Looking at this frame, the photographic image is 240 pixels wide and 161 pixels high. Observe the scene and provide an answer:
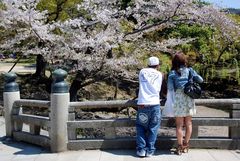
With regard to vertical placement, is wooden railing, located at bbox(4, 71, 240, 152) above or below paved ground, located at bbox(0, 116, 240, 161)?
above

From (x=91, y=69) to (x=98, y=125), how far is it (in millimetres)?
4900

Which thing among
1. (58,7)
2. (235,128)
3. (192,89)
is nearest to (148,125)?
(192,89)

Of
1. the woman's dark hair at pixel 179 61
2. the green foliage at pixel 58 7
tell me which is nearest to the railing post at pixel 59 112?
the woman's dark hair at pixel 179 61

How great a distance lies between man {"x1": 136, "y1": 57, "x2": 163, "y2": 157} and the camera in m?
7.24

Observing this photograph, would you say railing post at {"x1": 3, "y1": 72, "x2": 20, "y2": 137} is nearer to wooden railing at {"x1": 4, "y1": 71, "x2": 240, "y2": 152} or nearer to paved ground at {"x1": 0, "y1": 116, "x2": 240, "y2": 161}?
paved ground at {"x1": 0, "y1": 116, "x2": 240, "y2": 161}

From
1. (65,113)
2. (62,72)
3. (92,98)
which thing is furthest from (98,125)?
(92,98)

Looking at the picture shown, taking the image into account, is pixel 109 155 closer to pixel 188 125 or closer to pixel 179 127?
pixel 179 127

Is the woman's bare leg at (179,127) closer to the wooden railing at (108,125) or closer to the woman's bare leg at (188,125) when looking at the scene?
the woman's bare leg at (188,125)

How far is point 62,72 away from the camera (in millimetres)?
7793

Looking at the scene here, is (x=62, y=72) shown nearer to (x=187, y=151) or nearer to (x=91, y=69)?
(x=187, y=151)

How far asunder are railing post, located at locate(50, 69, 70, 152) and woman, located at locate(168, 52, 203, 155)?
1951mm

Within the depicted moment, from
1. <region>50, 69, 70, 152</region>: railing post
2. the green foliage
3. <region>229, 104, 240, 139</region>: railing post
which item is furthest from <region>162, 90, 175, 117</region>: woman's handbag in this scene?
the green foliage

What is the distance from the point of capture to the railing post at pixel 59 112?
7711mm

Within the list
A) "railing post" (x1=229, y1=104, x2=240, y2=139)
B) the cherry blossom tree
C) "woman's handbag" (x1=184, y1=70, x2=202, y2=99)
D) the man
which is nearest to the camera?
"woman's handbag" (x1=184, y1=70, x2=202, y2=99)
